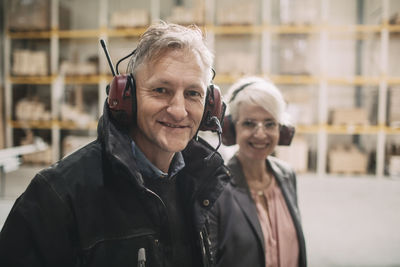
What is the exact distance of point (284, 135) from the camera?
1767mm

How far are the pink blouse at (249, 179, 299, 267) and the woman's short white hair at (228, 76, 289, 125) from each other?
17.4 inches

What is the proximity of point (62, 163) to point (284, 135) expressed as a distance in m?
1.28

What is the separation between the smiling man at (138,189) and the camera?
831 millimetres

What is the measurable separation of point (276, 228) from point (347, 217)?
2.08 metres

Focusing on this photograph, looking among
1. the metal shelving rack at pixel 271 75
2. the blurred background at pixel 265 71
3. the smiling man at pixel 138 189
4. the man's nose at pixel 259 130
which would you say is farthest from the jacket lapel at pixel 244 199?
the metal shelving rack at pixel 271 75

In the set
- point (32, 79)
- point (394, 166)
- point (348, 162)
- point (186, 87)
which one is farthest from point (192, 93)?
point (32, 79)

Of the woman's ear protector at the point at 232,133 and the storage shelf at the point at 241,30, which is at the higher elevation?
the storage shelf at the point at 241,30

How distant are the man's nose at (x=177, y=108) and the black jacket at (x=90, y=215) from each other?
0.59 feet

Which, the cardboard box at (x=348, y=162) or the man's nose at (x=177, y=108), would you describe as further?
the cardboard box at (x=348, y=162)

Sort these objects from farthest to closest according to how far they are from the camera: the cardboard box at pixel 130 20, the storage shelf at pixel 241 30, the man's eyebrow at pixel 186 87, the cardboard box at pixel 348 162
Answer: the cardboard box at pixel 130 20 → the cardboard box at pixel 348 162 → the storage shelf at pixel 241 30 → the man's eyebrow at pixel 186 87

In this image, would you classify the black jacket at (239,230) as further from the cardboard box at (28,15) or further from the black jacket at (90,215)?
the cardboard box at (28,15)

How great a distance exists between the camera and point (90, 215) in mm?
892

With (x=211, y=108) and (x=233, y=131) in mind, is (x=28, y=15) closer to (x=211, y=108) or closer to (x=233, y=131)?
(x=233, y=131)

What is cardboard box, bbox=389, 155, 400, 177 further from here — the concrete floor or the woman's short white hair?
the woman's short white hair
